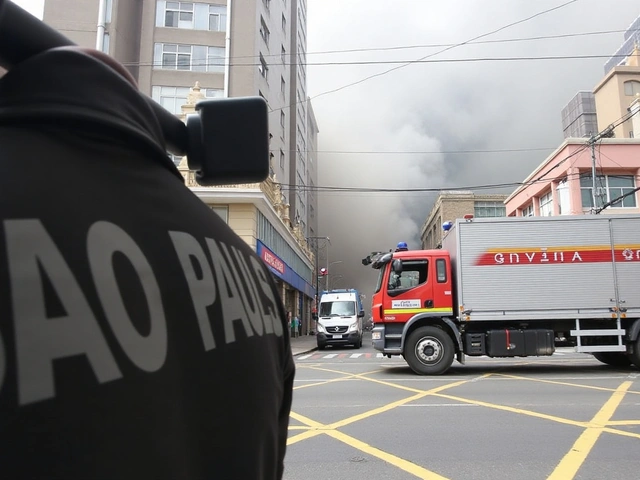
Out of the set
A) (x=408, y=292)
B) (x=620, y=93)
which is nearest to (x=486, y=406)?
(x=408, y=292)

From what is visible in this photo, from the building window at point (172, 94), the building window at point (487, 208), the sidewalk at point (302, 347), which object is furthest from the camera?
the building window at point (487, 208)

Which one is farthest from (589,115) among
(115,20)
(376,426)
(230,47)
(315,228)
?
(376,426)

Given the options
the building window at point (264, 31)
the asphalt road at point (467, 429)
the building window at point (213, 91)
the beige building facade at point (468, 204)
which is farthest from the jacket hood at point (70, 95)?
the beige building facade at point (468, 204)

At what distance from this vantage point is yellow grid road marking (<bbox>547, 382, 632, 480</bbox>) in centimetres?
394

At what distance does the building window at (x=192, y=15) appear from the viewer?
23.8 m

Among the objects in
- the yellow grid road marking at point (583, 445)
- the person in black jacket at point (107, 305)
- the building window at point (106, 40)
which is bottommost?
the yellow grid road marking at point (583, 445)

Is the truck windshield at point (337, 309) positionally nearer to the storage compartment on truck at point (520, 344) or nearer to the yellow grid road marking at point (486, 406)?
the storage compartment on truck at point (520, 344)

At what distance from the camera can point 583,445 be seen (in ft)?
15.4

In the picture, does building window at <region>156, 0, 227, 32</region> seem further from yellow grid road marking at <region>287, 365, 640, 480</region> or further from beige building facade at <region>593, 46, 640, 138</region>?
beige building facade at <region>593, 46, 640, 138</region>

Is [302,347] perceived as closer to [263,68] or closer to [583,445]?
[263,68]

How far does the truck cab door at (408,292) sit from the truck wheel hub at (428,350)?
63 cm

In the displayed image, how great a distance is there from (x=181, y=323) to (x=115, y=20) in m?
24.6

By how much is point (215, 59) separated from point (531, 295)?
765 inches

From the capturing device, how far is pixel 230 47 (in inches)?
937
